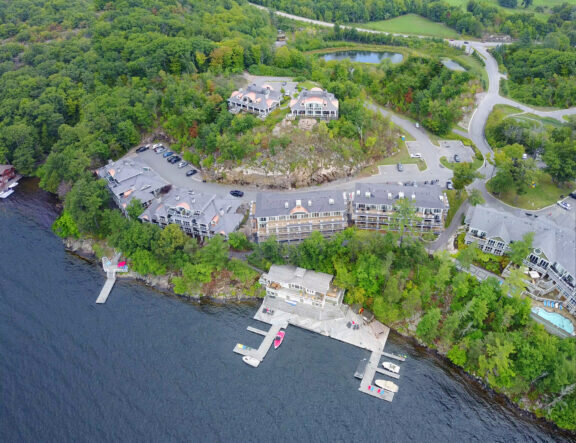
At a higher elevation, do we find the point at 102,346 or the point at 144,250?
the point at 144,250

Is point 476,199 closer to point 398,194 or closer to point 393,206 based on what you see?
point 398,194

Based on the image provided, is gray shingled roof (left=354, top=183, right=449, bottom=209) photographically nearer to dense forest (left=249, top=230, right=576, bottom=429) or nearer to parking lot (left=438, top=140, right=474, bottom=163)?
dense forest (left=249, top=230, right=576, bottom=429)

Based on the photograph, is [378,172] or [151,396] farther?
[378,172]

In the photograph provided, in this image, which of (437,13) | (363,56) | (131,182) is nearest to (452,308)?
(131,182)

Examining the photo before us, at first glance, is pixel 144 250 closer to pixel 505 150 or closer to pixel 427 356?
pixel 427 356

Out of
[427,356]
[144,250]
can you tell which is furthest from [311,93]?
[427,356]

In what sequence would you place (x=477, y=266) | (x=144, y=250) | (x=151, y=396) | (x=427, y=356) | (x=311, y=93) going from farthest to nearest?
1. (x=311, y=93)
2. (x=144, y=250)
3. (x=477, y=266)
4. (x=427, y=356)
5. (x=151, y=396)
